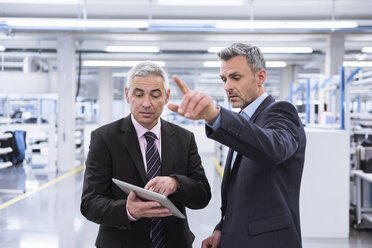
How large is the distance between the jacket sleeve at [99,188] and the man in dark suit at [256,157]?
1.57 feet

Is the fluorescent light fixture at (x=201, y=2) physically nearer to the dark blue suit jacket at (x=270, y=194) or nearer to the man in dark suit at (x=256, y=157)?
the man in dark suit at (x=256, y=157)

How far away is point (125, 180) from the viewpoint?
1.62 metres

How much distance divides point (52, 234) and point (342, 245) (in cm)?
337

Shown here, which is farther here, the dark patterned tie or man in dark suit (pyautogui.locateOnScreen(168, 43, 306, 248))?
the dark patterned tie

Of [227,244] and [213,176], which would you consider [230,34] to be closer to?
[213,176]

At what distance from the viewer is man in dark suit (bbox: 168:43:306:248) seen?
1.08m

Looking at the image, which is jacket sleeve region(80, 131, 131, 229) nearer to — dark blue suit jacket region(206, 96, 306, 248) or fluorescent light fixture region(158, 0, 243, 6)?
dark blue suit jacket region(206, 96, 306, 248)

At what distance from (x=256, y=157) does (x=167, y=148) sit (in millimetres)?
655

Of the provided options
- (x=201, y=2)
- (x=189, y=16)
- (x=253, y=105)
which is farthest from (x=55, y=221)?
(x=189, y=16)

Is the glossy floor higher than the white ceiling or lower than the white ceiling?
lower

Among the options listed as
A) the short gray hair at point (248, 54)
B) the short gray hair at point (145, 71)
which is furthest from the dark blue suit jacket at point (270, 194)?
the short gray hair at point (145, 71)

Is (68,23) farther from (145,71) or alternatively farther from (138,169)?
(138,169)

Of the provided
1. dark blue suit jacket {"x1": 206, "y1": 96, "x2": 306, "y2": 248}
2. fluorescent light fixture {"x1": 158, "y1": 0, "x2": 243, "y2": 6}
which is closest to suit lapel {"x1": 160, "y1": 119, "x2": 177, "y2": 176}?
dark blue suit jacket {"x1": 206, "y1": 96, "x2": 306, "y2": 248}

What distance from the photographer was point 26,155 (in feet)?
36.8
